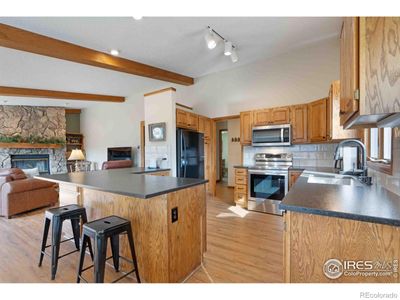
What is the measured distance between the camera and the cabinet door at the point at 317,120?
10.9ft

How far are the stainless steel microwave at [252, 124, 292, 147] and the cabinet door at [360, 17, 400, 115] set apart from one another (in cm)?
302

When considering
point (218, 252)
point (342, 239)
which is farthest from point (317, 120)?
point (342, 239)

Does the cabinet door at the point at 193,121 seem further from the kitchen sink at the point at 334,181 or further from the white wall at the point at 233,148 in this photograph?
the kitchen sink at the point at 334,181

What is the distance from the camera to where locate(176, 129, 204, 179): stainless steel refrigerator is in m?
4.22

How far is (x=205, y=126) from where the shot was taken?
5.29 meters

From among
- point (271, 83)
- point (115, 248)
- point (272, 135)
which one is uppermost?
point (271, 83)

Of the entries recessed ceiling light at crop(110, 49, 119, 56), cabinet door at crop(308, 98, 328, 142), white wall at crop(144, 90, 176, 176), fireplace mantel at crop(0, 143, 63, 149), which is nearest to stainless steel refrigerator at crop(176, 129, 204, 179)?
white wall at crop(144, 90, 176, 176)

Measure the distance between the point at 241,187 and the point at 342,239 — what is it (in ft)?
10.6

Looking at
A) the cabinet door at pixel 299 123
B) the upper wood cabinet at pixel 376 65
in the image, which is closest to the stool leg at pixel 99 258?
the upper wood cabinet at pixel 376 65

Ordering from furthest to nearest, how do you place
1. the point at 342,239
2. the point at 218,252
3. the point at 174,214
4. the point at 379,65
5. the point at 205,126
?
the point at 205,126 < the point at 218,252 < the point at 174,214 < the point at 342,239 < the point at 379,65

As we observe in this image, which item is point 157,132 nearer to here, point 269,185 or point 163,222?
point 269,185

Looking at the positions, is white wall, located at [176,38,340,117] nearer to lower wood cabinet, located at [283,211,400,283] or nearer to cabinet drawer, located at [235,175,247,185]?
cabinet drawer, located at [235,175,247,185]
